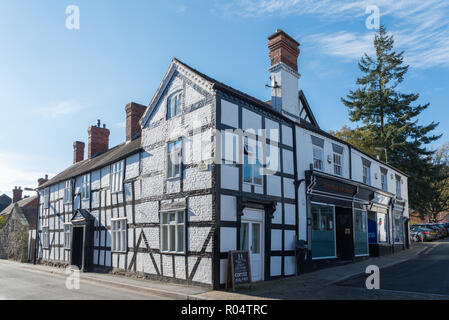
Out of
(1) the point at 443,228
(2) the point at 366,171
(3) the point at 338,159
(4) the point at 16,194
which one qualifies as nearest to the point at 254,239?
(3) the point at 338,159

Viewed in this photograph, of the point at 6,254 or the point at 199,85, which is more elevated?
the point at 199,85

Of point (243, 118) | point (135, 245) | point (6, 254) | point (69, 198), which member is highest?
point (243, 118)

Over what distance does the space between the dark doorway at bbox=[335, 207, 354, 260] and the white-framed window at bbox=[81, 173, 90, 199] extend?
14024mm

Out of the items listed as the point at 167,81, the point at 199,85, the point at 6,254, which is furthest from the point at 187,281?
the point at 6,254

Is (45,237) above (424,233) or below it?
above

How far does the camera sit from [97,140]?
2588 cm

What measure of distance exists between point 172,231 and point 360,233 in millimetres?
10443

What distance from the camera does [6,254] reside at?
108ft

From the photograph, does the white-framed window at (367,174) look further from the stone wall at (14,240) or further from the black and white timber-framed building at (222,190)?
the stone wall at (14,240)

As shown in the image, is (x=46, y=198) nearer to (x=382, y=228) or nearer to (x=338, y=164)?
(x=338, y=164)

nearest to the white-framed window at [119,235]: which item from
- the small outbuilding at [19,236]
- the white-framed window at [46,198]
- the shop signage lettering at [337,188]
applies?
the shop signage lettering at [337,188]

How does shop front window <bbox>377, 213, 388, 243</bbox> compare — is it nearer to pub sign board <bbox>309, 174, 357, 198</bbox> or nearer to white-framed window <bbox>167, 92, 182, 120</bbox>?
pub sign board <bbox>309, 174, 357, 198</bbox>
